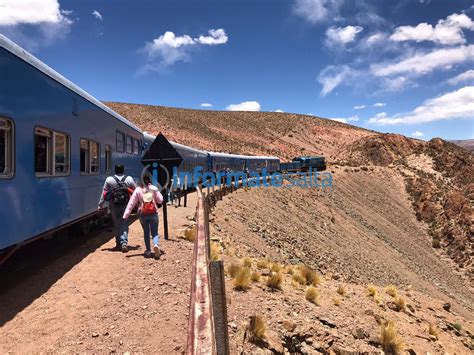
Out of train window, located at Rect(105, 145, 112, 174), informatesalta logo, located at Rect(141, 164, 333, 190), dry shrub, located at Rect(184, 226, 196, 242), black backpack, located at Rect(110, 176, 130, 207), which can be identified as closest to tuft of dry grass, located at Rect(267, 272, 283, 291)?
dry shrub, located at Rect(184, 226, 196, 242)

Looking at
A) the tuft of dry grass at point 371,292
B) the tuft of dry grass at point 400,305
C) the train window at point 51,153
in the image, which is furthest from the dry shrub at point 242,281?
the tuft of dry grass at point 400,305

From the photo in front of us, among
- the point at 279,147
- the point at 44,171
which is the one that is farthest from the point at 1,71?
the point at 279,147

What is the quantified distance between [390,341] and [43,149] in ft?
26.5

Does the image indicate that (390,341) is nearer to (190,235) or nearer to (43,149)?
(190,235)

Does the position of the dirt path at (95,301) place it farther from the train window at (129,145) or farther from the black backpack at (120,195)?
the train window at (129,145)

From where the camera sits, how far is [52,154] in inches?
298

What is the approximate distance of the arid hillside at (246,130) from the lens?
9106 cm

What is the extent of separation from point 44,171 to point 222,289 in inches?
216

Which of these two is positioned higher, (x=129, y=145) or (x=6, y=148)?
(x=129, y=145)

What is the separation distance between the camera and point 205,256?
4914mm

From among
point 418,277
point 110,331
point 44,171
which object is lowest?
point 418,277

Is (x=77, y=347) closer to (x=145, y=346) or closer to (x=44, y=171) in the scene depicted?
(x=145, y=346)

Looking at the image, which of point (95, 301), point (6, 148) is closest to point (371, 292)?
point (95, 301)

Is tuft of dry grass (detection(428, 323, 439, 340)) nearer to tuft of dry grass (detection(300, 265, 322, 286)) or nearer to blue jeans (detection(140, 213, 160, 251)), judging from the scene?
tuft of dry grass (detection(300, 265, 322, 286))
